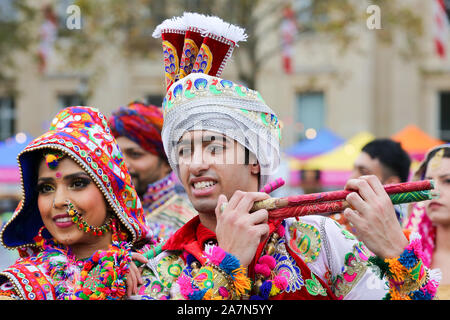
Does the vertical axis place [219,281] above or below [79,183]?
below

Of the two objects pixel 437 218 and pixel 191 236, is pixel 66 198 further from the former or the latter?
pixel 437 218

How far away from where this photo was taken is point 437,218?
4273 millimetres

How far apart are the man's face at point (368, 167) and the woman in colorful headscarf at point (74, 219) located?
2.37 meters

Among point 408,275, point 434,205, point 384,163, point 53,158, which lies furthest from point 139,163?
point 408,275

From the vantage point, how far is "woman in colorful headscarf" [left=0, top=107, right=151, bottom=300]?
9.61ft

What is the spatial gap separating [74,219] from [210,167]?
72 cm

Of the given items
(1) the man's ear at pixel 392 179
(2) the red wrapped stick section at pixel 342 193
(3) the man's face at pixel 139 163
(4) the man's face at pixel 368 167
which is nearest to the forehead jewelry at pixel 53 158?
(2) the red wrapped stick section at pixel 342 193

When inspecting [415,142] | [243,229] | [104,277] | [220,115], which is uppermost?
[220,115]

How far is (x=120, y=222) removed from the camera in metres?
3.35

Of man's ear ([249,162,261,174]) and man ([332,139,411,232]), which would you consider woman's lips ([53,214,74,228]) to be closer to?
man's ear ([249,162,261,174])

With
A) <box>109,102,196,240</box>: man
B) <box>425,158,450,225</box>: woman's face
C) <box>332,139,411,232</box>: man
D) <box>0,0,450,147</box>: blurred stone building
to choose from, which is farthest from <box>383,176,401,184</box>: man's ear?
<box>0,0,450,147</box>: blurred stone building
